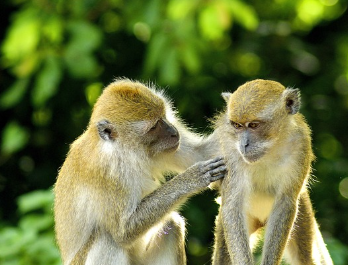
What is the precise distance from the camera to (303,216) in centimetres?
604

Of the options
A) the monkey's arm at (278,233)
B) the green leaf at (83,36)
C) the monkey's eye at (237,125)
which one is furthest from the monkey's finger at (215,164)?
the green leaf at (83,36)

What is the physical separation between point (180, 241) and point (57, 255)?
1.74 m

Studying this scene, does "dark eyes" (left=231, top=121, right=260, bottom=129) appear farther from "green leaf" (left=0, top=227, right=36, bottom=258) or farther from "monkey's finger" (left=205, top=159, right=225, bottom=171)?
"green leaf" (left=0, top=227, right=36, bottom=258)

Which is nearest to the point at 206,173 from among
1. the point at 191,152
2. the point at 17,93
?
the point at 191,152

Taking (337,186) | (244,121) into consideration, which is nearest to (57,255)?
(244,121)

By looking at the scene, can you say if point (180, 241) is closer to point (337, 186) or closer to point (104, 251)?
point (104, 251)

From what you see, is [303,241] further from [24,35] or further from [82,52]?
[24,35]

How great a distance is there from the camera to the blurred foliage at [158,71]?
27.4 feet

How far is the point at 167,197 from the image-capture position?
597 centimetres

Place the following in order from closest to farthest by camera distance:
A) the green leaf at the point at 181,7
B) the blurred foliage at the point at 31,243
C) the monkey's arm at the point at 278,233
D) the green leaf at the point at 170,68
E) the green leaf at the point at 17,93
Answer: the monkey's arm at the point at 278,233
the blurred foliage at the point at 31,243
the green leaf at the point at 181,7
the green leaf at the point at 170,68
the green leaf at the point at 17,93

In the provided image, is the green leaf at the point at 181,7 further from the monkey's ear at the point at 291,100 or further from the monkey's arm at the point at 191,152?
the monkey's ear at the point at 291,100

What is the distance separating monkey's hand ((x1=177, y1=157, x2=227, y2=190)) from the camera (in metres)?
5.74

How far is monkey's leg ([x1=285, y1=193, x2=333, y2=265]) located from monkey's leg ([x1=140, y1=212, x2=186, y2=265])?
955 mm

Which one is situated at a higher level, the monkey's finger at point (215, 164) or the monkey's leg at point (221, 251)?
the monkey's finger at point (215, 164)
